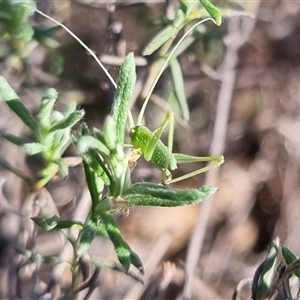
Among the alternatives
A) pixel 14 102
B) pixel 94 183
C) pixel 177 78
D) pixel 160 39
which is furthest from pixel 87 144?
pixel 177 78

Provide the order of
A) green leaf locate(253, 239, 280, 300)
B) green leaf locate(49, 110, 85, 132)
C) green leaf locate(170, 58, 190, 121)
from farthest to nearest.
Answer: green leaf locate(170, 58, 190, 121)
green leaf locate(253, 239, 280, 300)
green leaf locate(49, 110, 85, 132)

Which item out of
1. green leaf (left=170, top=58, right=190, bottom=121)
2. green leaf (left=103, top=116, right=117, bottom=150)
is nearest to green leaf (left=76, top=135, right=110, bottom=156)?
green leaf (left=103, top=116, right=117, bottom=150)

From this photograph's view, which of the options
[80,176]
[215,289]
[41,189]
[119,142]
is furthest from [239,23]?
[119,142]

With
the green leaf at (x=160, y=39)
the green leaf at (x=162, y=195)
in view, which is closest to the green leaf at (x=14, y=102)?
the green leaf at (x=162, y=195)

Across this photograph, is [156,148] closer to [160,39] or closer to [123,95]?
[123,95]

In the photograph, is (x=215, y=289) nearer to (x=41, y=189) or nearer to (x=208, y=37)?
(x=208, y=37)

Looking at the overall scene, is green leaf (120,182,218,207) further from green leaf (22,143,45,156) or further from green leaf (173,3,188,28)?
green leaf (173,3,188,28)
